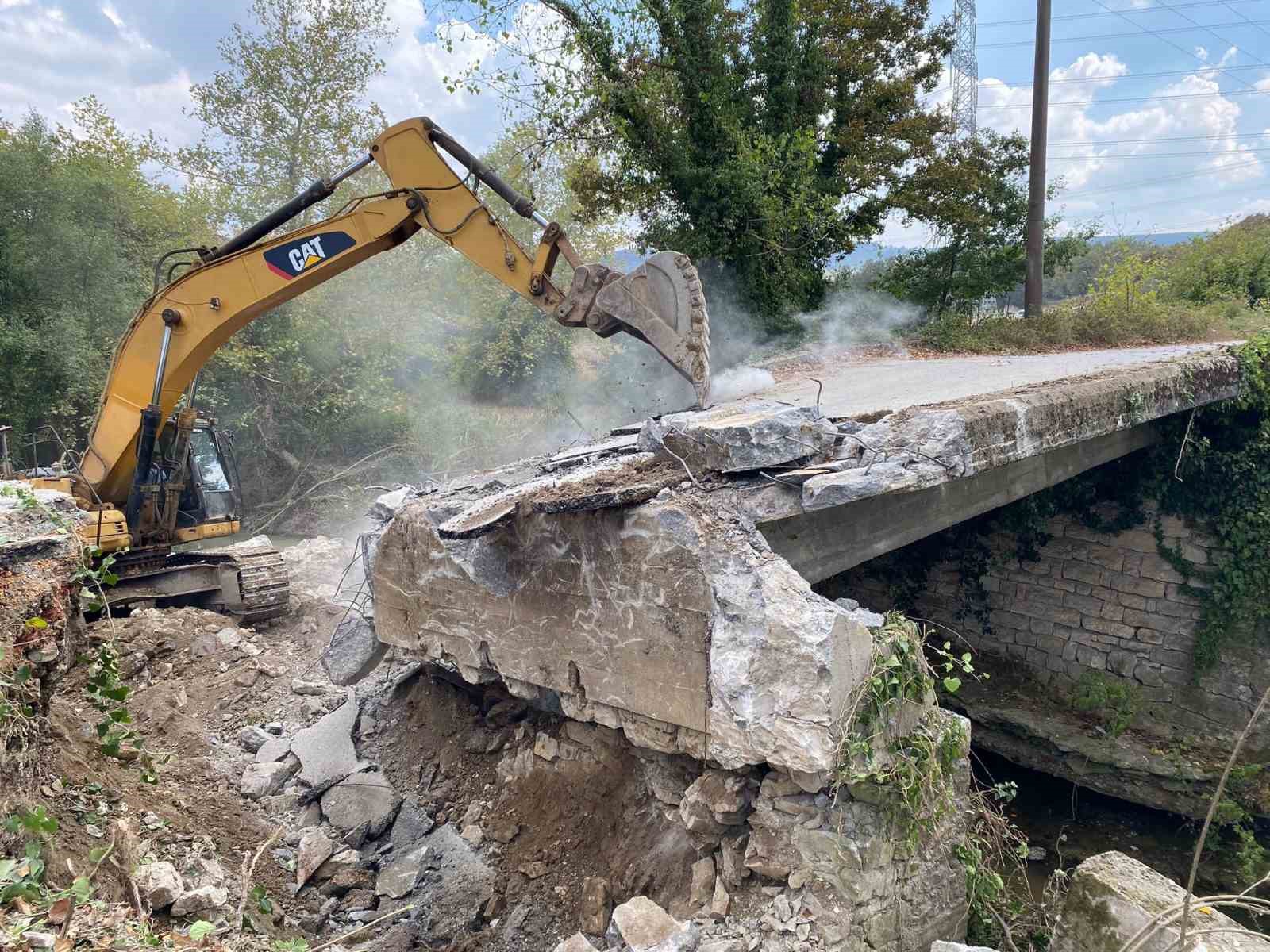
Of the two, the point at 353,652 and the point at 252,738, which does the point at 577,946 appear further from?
the point at 252,738

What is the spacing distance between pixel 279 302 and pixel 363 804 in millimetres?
4037

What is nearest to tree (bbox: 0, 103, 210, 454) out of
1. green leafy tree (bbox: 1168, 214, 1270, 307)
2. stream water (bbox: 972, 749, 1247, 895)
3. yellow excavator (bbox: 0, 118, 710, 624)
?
yellow excavator (bbox: 0, 118, 710, 624)

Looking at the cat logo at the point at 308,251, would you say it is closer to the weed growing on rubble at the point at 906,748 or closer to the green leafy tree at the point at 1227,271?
the weed growing on rubble at the point at 906,748

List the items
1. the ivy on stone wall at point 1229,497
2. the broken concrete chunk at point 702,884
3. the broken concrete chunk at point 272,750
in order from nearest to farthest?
the broken concrete chunk at point 702,884
the broken concrete chunk at point 272,750
the ivy on stone wall at point 1229,497

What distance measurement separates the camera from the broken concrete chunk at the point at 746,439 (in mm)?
3312

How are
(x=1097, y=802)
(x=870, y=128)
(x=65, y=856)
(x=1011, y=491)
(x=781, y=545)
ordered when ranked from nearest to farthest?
1. (x=65, y=856)
2. (x=781, y=545)
3. (x=1011, y=491)
4. (x=1097, y=802)
5. (x=870, y=128)

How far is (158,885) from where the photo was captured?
2.86 meters

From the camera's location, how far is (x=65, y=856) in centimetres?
249

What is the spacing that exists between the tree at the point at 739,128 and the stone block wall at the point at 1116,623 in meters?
4.87

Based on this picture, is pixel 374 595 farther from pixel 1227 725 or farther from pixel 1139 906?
pixel 1227 725

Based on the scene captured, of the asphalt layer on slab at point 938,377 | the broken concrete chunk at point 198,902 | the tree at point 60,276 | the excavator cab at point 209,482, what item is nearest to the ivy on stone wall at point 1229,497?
the asphalt layer on slab at point 938,377

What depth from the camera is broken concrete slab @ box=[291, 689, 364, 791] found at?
15.3 feet

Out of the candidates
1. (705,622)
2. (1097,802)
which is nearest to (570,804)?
(705,622)

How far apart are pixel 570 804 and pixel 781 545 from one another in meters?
1.75
